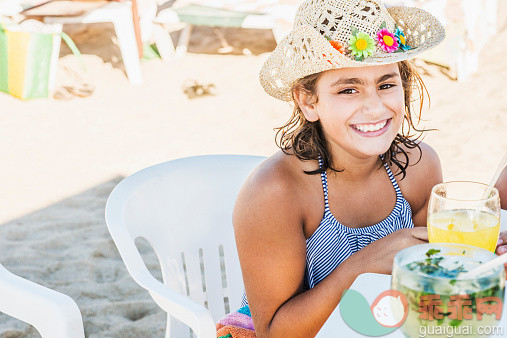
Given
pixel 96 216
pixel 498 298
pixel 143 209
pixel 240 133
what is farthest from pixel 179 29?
pixel 498 298

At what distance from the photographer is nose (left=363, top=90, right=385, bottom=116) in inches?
73.7

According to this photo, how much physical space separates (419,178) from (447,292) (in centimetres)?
122

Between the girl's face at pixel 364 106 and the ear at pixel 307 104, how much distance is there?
0.32 feet

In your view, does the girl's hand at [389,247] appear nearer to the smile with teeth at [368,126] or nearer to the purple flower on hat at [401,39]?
the smile with teeth at [368,126]

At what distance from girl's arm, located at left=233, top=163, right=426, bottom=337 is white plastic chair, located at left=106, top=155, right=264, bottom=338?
35 centimetres

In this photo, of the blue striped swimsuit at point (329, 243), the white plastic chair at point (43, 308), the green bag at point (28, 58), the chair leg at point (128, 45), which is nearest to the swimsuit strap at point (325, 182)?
the blue striped swimsuit at point (329, 243)

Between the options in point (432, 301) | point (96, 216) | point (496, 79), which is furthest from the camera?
point (496, 79)

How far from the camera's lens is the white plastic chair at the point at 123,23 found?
683 cm

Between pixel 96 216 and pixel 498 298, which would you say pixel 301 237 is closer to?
pixel 498 298

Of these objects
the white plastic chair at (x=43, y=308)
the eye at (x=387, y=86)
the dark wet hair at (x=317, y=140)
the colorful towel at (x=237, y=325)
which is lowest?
the colorful towel at (x=237, y=325)

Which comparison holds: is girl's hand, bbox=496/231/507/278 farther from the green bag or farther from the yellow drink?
the green bag

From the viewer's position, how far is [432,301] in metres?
1.06

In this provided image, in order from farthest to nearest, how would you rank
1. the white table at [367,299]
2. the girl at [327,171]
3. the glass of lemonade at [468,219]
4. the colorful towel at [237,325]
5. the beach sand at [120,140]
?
the beach sand at [120,140], the colorful towel at [237,325], the girl at [327,171], the glass of lemonade at [468,219], the white table at [367,299]

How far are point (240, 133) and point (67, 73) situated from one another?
2429mm
